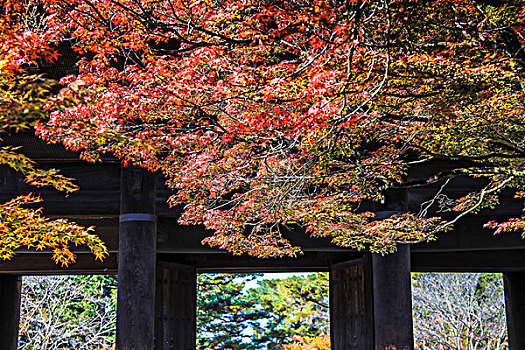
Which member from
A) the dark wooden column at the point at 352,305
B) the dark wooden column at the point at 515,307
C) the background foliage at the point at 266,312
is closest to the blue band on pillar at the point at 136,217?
the dark wooden column at the point at 352,305

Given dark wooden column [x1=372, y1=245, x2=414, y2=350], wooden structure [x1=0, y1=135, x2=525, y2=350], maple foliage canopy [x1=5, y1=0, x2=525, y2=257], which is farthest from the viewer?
dark wooden column [x1=372, y1=245, x2=414, y2=350]

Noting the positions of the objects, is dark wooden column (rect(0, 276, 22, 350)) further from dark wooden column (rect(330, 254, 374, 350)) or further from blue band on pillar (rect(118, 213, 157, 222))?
dark wooden column (rect(330, 254, 374, 350))

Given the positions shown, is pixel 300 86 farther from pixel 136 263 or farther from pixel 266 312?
pixel 266 312

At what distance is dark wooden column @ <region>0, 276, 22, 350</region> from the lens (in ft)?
33.5

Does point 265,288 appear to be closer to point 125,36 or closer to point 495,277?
point 495,277

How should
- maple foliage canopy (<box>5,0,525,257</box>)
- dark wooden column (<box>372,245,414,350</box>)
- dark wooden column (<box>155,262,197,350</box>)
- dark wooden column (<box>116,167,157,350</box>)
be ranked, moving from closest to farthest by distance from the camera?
maple foliage canopy (<box>5,0,525,257</box>), dark wooden column (<box>116,167,157,350</box>), dark wooden column (<box>372,245,414,350</box>), dark wooden column (<box>155,262,197,350</box>)

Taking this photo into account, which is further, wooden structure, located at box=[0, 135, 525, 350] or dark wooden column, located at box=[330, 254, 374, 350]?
dark wooden column, located at box=[330, 254, 374, 350]

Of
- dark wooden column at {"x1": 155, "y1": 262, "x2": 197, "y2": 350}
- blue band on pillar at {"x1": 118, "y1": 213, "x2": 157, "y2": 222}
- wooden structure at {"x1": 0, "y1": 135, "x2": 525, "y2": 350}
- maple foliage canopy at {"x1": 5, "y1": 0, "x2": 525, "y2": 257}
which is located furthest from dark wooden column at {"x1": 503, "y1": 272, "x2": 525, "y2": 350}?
blue band on pillar at {"x1": 118, "y1": 213, "x2": 157, "y2": 222}

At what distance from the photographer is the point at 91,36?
4.57 m

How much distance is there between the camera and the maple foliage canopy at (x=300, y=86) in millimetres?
3582

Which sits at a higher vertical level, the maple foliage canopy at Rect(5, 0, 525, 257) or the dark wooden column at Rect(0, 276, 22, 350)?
the maple foliage canopy at Rect(5, 0, 525, 257)

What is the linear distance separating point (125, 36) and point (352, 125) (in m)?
1.82

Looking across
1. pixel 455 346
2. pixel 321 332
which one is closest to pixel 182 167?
pixel 455 346

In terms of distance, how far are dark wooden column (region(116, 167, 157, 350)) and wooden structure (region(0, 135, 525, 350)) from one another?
10mm
